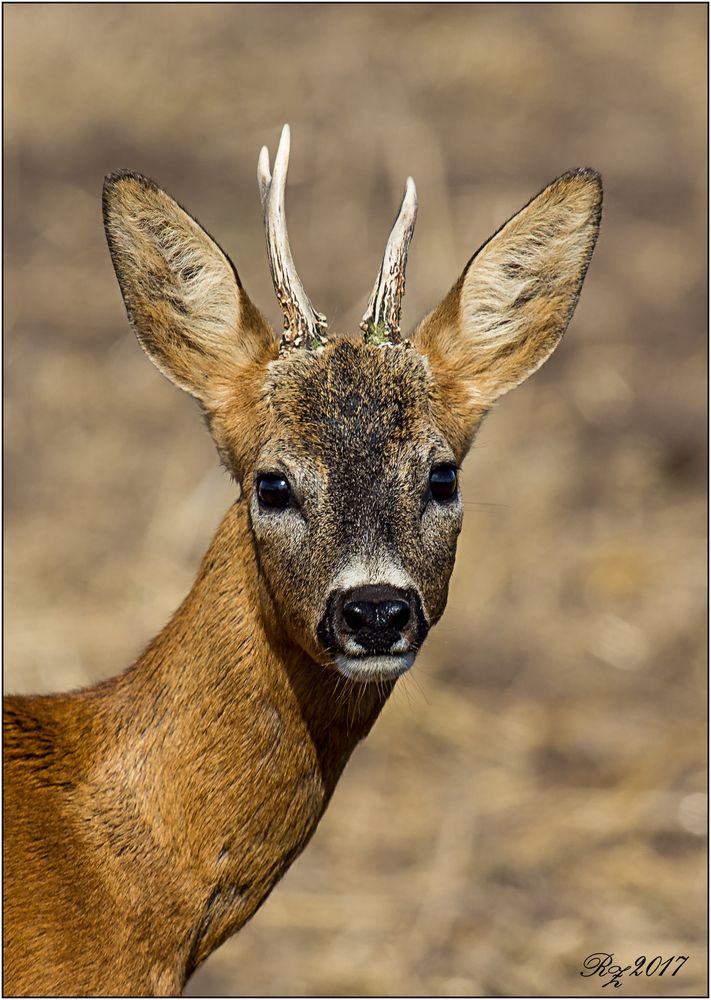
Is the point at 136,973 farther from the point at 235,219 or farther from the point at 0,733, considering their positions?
the point at 235,219

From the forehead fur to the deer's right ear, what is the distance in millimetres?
202

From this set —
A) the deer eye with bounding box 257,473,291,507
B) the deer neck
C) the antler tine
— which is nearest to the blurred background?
the deer neck

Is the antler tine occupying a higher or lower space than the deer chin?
higher

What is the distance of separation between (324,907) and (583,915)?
1.33 m

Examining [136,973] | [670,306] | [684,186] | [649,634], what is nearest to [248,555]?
[136,973]

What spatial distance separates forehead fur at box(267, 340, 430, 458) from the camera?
180 inches

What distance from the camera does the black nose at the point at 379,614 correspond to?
13.6 ft

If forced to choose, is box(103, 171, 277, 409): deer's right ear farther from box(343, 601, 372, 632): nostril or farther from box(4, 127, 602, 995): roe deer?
box(343, 601, 372, 632): nostril

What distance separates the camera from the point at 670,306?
13109 millimetres

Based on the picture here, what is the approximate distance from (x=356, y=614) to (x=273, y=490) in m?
0.57

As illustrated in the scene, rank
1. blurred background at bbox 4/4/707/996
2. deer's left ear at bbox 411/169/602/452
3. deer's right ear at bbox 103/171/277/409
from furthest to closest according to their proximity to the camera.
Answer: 1. blurred background at bbox 4/4/707/996
2. deer's left ear at bbox 411/169/602/452
3. deer's right ear at bbox 103/171/277/409

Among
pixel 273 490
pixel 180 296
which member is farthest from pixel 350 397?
pixel 180 296

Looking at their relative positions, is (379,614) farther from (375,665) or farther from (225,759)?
(225,759)

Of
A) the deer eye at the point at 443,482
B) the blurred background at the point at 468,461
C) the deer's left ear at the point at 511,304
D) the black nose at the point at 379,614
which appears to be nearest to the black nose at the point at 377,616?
the black nose at the point at 379,614
